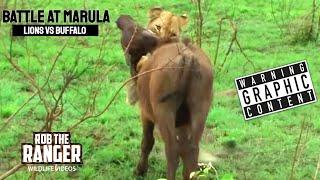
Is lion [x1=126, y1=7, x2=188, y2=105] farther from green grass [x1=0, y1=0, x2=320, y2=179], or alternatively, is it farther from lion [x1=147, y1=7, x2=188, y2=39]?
green grass [x1=0, y1=0, x2=320, y2=179]

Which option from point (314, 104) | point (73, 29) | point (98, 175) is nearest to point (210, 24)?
point (314, 104)

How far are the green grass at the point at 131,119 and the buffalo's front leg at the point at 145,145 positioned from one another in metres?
0.10

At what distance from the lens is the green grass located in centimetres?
689

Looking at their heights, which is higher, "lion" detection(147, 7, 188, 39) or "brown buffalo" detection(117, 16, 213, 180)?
"lion" detection(147, 7, 188, 39)

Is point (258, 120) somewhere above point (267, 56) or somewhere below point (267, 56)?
below

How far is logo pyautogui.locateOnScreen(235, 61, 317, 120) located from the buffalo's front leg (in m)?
0.99

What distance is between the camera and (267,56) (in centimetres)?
1038

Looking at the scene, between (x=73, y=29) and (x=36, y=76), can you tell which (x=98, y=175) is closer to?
(x=73, y=29)

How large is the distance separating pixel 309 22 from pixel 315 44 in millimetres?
540

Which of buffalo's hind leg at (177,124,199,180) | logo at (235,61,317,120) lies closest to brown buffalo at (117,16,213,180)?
buffalo's hind leg at (177,124,199,180)

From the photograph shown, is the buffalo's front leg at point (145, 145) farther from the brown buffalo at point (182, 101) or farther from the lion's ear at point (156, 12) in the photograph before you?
the lion's ear at point (156, 12)

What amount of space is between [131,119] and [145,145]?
152cm

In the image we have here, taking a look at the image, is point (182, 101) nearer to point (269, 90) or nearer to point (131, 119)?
point (269, 90)

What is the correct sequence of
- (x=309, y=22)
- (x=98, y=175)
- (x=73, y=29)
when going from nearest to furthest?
(x=98, y=175)
(x=73, y=29)
(x=309, y=22)
